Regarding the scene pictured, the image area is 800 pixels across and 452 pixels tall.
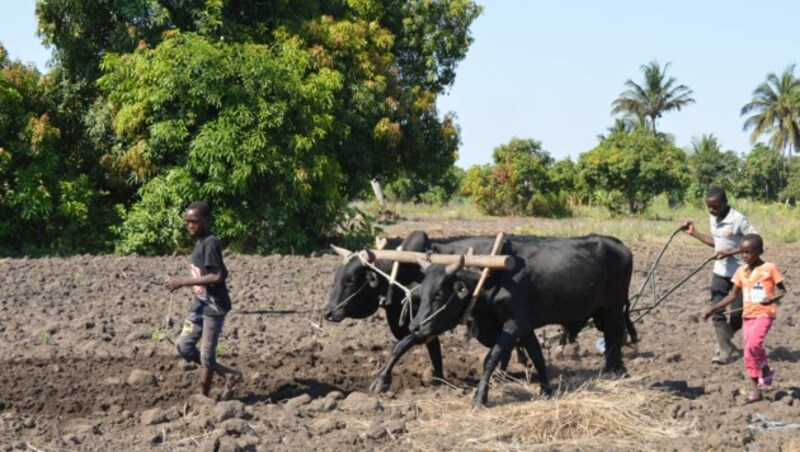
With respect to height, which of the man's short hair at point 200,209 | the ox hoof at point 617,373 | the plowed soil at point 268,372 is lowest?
the plowed soil at point 268,372

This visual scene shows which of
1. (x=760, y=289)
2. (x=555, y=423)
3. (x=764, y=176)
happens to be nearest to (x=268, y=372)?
(x=555, y=423)

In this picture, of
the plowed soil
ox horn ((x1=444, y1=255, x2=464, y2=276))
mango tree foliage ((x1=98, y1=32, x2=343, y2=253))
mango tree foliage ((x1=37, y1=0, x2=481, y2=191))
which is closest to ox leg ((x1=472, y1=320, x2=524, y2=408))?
the plowed soil

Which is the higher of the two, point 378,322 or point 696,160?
point 696,160

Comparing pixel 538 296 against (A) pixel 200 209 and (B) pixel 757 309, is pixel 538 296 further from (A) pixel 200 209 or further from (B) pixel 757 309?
(A) pixel 200 209

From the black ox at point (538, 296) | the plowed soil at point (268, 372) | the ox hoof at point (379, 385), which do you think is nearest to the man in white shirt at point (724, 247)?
the plowed soil at point (268, 372)

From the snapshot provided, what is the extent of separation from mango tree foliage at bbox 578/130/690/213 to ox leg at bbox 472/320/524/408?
1163 inches

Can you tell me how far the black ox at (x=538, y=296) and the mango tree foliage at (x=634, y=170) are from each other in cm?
2816

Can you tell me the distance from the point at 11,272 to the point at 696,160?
45.9m

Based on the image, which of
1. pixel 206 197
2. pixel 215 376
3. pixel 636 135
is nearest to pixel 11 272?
pixel 206 197

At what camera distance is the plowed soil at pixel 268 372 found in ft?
21.5

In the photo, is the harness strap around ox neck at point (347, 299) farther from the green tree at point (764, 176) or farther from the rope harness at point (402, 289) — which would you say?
the green tree at point (764, 176)

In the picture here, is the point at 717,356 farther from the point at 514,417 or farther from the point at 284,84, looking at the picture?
the point at 284,84

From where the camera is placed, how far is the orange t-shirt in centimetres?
742

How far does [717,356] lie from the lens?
9.14 meters
